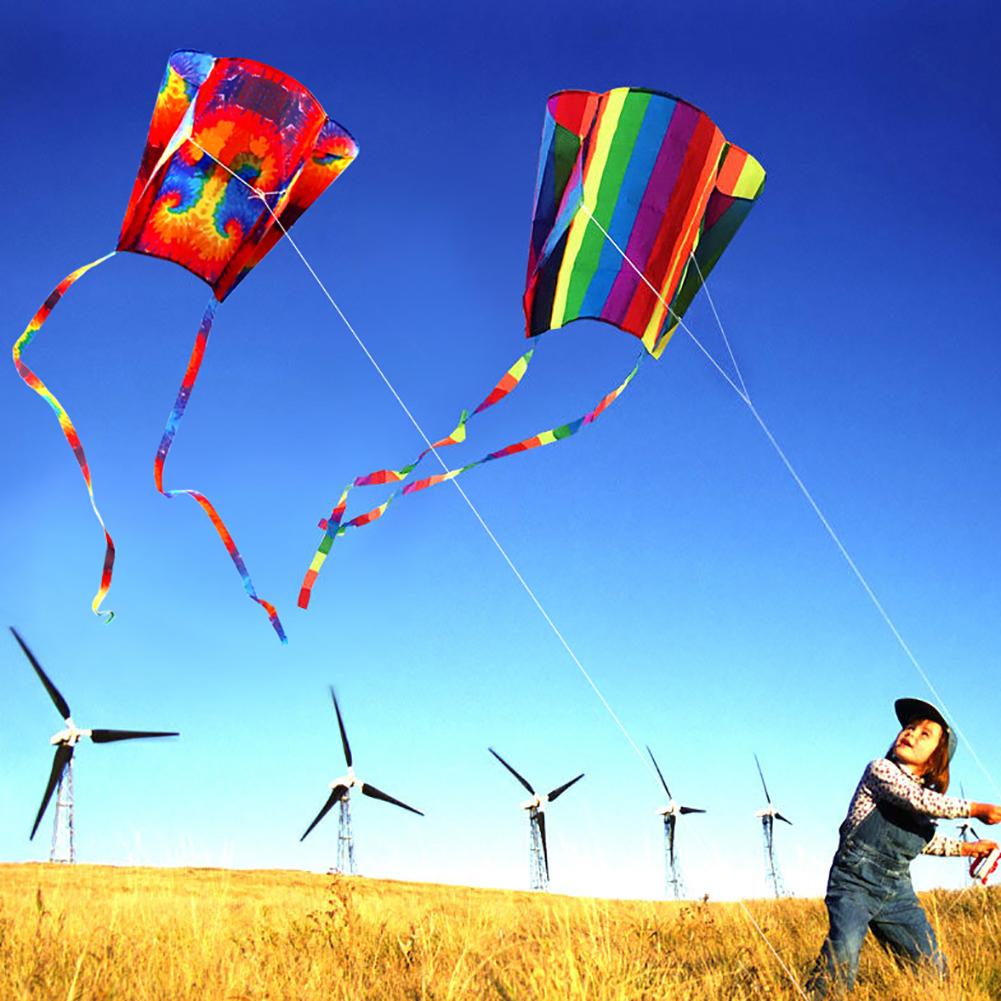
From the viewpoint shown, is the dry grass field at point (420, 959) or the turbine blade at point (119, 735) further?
the turbine blade at point (119, 735)

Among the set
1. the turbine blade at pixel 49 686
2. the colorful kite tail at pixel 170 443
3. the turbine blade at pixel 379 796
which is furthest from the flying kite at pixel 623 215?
the turbine blade at pixel 379 796

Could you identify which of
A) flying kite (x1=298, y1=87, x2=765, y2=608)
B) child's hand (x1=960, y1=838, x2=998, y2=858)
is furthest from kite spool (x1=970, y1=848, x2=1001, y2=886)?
flying kite (x1=298, y1=87, x2=765, y2=608)

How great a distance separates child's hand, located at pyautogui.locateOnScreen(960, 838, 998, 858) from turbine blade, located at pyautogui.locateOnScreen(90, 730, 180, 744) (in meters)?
20.2

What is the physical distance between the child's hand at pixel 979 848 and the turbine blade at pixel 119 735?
66.2 feet

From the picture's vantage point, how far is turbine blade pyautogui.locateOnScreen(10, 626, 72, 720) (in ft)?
67.6

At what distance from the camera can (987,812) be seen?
4016 millimetres

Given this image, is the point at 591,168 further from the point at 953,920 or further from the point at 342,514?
the point at 953,920

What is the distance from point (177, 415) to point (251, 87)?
2119mm

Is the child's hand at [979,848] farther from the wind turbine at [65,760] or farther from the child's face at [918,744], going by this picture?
the wind turbine at [65,760]

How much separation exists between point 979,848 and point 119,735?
22.8m

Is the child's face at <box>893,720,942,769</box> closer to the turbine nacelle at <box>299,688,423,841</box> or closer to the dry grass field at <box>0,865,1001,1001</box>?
the dry grass field at <box>0,865,1001,1001</box>

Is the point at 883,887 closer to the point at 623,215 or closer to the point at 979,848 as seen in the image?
the point at 979,848

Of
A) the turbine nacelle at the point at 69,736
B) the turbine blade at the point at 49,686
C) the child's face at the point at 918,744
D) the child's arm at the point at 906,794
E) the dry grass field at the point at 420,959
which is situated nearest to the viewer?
the dry grass field at the point at 420,959

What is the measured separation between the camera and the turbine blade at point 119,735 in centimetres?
2214
